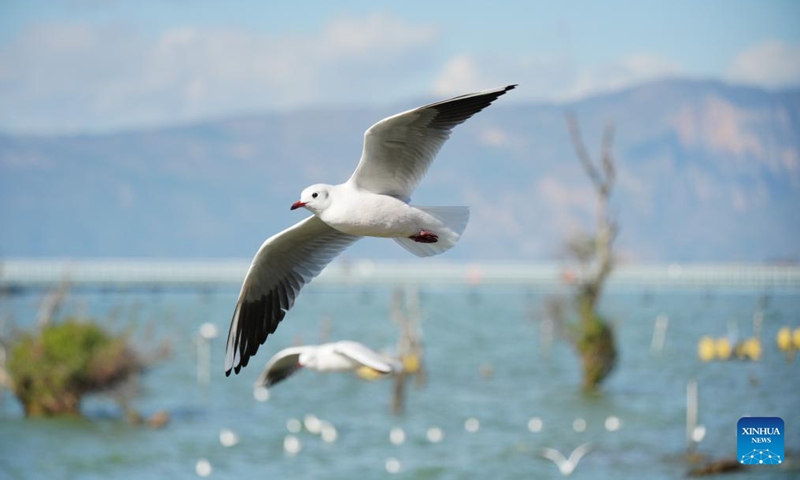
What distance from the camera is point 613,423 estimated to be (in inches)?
1325

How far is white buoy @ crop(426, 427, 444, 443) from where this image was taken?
32.7 metres

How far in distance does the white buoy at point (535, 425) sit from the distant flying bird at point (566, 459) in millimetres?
4315

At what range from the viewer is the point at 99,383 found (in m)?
28.2

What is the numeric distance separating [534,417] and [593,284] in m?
7.86

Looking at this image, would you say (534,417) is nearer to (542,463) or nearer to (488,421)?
(488,421)

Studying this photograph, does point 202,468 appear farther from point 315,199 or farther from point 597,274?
point 315,199

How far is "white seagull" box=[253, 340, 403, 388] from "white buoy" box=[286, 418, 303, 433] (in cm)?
2185

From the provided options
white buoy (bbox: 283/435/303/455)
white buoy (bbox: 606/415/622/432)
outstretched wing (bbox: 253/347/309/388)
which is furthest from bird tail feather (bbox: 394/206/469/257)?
white buoy (bbox: 606/415/622/432)

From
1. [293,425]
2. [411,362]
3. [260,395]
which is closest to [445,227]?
[411,362]

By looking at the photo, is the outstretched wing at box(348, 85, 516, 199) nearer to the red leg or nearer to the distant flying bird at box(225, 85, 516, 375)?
the distant flying bird at box(225, 85, 516, 375)

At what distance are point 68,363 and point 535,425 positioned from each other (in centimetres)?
1339

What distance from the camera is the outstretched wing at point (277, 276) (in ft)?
30.7

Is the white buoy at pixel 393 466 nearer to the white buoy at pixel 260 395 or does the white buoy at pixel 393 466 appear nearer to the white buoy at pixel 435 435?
the white buoy at pixel 435 435

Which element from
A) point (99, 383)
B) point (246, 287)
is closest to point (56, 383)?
point (99, 383)
